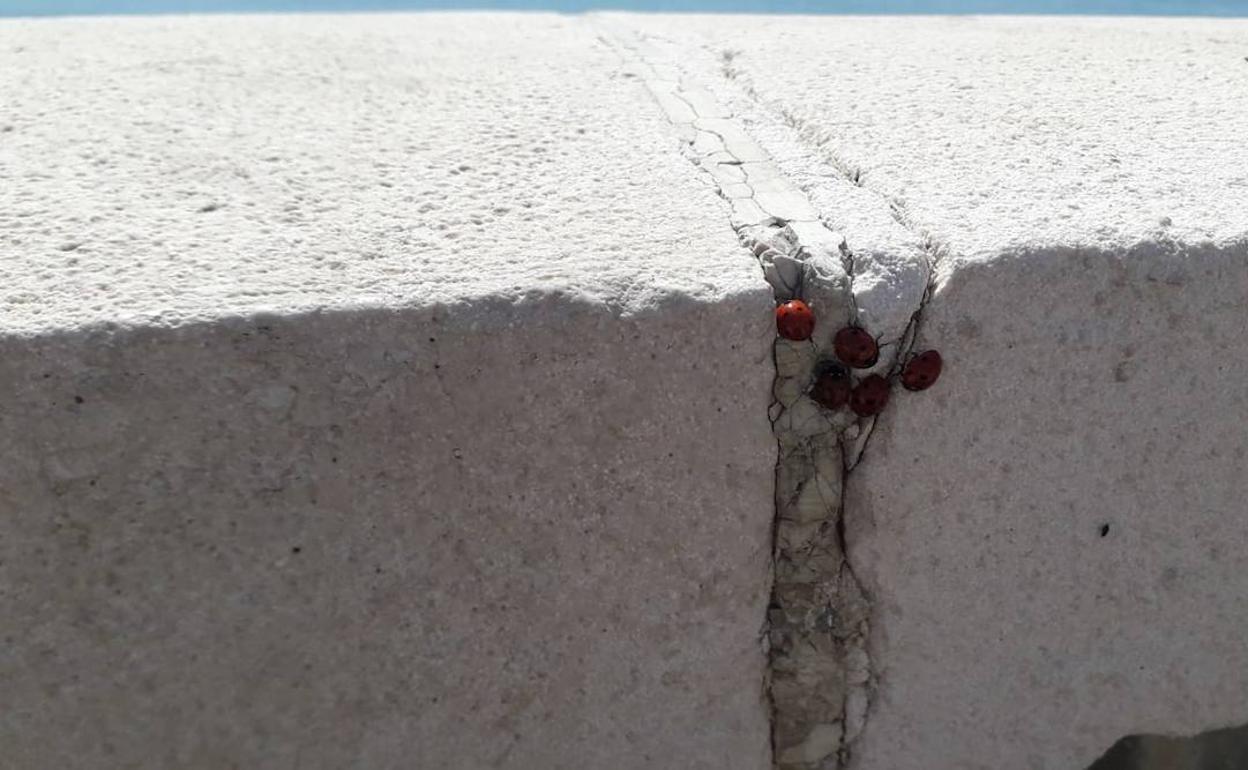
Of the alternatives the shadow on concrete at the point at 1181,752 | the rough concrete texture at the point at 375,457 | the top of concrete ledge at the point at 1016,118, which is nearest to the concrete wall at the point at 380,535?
the rough concrete texture at the point at 375,457

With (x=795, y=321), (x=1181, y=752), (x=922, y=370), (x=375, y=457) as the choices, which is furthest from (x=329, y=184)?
(x=1181, y=752)

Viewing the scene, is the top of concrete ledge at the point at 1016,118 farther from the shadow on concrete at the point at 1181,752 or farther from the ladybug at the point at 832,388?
the shadow on concrete at the point at 1181,752

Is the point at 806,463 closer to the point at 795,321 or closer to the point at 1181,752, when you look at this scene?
the point at 795,321

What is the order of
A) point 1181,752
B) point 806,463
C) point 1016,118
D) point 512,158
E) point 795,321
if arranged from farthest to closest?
1. point 1181,752
2. point 1016,118
3. point 512,158
4. point 806,463
5. point 795,321

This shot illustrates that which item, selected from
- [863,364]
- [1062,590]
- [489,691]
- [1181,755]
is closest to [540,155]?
[863,364]

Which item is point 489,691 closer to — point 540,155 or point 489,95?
point 540,155

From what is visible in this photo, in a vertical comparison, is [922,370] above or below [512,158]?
below

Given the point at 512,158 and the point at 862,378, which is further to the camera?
the point at 512,158
